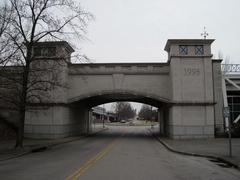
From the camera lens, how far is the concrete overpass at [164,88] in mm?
29156

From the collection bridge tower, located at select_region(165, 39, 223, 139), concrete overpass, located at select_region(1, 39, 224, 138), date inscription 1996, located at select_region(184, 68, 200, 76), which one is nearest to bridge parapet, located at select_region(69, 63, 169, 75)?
concrete overpass, located at select_region(1, 39, 224, 138)

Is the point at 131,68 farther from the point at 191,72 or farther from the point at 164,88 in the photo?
the point at 191,72

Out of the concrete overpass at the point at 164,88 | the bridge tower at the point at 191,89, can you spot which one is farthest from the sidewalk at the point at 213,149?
the concrete overpass at the point at 164,88

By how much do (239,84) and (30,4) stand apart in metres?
23.6

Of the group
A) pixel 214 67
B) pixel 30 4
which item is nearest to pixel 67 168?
pixel 30 4

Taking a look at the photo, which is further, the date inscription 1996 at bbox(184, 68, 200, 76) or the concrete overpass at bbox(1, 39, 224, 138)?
the date inscription 1996 at bbox(184, 68, 200, 76)

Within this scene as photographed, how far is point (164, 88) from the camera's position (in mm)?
30969

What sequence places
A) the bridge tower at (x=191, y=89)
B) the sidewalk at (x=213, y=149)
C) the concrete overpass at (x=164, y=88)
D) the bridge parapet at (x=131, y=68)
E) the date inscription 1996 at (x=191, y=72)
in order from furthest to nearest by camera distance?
1. the bridge parapet at (x=131, y=68)
2. the date inscription 1996 at (x=191, y=72)
3. the concrete overpass at (x=164, y=88)
4. the bridge tower at (x=191, y=89)
5. the sidewalk at (x=213, y=149)

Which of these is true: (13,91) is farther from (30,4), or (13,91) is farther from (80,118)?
(80,118)

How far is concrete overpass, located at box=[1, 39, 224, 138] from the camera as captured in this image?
29.2m

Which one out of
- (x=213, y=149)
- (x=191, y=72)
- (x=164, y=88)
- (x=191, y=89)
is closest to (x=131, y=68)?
(x=164, y=88)

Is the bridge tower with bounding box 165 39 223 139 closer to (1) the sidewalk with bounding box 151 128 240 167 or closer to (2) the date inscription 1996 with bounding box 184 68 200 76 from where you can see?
(2) the date inscription 1996 with bounding box 184 68 200 76

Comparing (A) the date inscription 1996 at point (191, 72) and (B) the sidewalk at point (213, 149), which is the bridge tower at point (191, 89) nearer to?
(A) the date inscription 1996 at point (191, 72)

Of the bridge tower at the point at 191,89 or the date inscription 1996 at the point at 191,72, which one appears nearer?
the bridge tower at the point at 191,89
